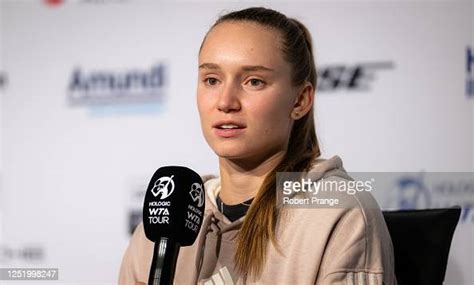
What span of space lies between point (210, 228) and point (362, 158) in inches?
27.2

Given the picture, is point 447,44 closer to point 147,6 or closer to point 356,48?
point 356,48

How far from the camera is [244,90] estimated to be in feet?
3.69

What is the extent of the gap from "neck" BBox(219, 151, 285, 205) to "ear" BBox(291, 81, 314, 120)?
7 cm

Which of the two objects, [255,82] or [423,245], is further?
[423,245]

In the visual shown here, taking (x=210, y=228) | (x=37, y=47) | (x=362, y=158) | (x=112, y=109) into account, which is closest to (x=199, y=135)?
(x=112, y=109)

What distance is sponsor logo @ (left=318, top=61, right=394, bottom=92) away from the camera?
183cm

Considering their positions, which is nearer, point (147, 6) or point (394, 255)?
point (394, 255)

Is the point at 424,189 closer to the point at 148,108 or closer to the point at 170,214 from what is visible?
the point at 148,108

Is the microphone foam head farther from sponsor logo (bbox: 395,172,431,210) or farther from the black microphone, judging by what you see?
sponsor logo (bbox: 395,172,431,210)

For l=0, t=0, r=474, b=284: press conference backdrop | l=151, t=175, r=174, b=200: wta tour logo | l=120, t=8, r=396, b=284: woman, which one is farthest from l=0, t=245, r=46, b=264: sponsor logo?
l=151, t=175, r=174, b=200: wta tour logo

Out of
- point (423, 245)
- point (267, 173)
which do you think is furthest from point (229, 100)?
point (423, 245)

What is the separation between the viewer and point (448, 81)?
178cm

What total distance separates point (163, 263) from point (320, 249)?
28cm
